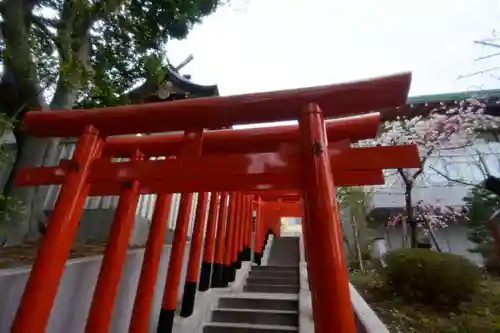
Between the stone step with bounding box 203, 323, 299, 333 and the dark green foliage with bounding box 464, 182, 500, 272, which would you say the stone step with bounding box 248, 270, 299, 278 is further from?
the dark green foliage with bounding box 464, 182, 500, 272

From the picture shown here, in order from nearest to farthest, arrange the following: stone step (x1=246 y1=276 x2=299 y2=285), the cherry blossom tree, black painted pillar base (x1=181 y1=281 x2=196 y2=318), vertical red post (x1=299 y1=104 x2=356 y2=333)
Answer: vertical red post (x1=299 y1=104 x2=356 y2=333) < black painted pillar base (x1=181 y1=281 x2=196 y2=318) < stone step (x1=246 y1=276 x2=299 y2=285) < the cherry blossom tree

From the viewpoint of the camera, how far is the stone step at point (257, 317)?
213 inches

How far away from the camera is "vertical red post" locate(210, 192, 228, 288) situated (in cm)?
A: 637

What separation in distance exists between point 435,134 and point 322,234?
33.9 ft

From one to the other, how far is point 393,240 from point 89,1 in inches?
635

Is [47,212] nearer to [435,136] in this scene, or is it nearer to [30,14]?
[30,14]

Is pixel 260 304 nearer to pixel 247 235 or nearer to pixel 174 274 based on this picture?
pixel 174 274

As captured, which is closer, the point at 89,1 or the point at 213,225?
the point at 89,1

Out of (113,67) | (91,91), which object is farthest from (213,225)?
(113,67)

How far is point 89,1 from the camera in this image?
4.84 meters

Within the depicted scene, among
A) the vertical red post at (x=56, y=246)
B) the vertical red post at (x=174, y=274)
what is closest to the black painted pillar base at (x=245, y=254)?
the vertical red post at (x=174, y=274)

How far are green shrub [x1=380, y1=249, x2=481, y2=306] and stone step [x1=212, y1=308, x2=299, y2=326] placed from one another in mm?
2265

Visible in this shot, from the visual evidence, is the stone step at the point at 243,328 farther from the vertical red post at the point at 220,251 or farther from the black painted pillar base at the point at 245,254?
the black painted pillar base at the point at 245,254

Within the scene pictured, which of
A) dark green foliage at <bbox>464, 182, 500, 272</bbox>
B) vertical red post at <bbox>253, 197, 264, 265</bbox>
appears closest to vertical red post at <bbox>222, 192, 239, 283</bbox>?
vertical red post at <bbox>253, 197, 264, 265</bbox>
